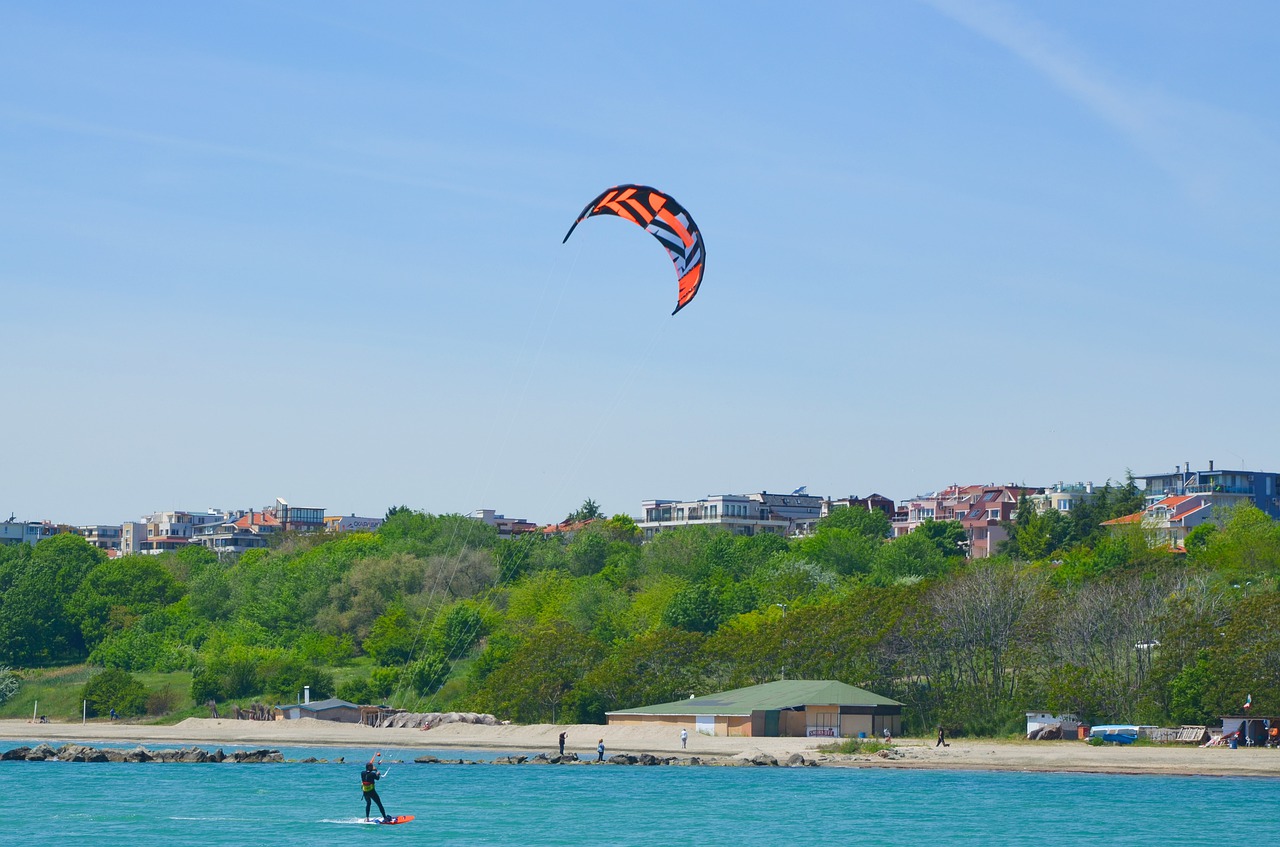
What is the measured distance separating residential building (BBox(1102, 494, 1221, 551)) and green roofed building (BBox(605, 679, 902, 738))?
51.8 m

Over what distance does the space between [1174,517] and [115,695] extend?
79536 mm

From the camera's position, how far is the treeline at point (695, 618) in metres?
61.0

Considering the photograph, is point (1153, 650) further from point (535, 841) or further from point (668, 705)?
point (535, 841)

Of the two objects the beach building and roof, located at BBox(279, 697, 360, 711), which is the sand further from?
roof, located at BBox(279, 697, 360, 711)

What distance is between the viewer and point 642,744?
62688mm

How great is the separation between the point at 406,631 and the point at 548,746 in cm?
2774

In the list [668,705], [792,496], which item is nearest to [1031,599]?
[668,705]

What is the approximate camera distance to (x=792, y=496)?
558ft

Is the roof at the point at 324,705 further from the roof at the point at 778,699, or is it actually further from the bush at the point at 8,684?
the bush at the point at 8,684

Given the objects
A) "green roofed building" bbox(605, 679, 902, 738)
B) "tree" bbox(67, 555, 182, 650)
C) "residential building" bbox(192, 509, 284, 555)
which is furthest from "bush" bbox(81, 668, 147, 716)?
"residential building" bbox(192, 509, 284, 555)

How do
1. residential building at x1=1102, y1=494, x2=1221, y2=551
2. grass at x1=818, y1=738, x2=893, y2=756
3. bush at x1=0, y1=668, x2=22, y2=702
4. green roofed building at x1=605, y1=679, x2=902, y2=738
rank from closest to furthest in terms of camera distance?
grass at x1=818, y1=738, x2=893, y2=756 → green roofed building at x1=605, y1=679, x2=902, y2=738 → bush at x1=0, y1=668, x2=22, y2=702 → residential building at x1=1102, y1=494, x2=1221, y2=551

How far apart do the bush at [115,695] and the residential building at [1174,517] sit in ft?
207

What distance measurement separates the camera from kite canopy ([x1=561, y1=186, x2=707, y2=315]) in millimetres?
35906

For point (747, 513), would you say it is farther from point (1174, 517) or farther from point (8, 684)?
point (8, 684)
